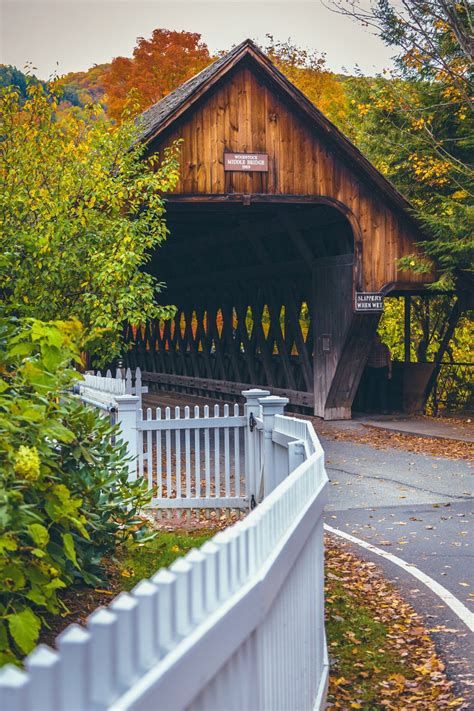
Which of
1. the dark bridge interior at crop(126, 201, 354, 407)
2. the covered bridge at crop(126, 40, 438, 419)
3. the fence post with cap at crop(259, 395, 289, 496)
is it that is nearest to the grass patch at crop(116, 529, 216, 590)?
the fence post with cap at crop(259, 395, 289, 496)

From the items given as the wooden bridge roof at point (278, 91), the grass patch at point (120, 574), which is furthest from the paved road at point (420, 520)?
the wooden bridge roof at point (278, 91)

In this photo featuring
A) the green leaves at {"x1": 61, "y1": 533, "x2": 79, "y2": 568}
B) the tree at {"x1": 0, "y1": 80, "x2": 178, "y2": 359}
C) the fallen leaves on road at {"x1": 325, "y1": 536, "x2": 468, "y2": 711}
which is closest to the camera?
the green leaves at {"x1": 61, "y1": 533, "x2": 79, "y2": 568}

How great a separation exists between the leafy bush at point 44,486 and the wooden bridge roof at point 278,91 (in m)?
11.1

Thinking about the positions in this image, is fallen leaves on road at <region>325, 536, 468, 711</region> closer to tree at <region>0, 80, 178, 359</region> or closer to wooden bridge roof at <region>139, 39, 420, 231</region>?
tree at <region>0, 80, 178, 359</region>

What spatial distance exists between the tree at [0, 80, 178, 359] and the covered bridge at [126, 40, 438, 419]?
2.36 m

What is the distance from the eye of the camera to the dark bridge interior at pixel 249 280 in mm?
21562

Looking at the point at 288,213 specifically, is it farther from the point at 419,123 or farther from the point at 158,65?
the point at 158,65

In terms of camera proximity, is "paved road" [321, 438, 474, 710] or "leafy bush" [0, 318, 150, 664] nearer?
"leafy bush" [0, 318, 150, 664]

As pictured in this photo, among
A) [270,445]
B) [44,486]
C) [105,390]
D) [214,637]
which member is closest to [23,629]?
[44,486]

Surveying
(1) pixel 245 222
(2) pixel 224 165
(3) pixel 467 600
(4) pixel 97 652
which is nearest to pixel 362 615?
(3) pixel 467 600

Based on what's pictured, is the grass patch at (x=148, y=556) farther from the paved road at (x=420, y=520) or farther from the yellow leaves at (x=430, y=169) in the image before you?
the yellow leaves at (x=430, y=169)

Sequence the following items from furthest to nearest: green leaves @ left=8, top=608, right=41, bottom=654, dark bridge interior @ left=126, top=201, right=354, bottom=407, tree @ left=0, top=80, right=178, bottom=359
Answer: dark bridge interior @ left=126, top=201, right=354, bottom=407 < tree @ left=0, top=80, right=178, bottom=359 < green leaves @ left=8, top=608, right=41, bottom=654

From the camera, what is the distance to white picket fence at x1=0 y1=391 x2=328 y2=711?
167 cm

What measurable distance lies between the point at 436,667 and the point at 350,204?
14866 millimetres
